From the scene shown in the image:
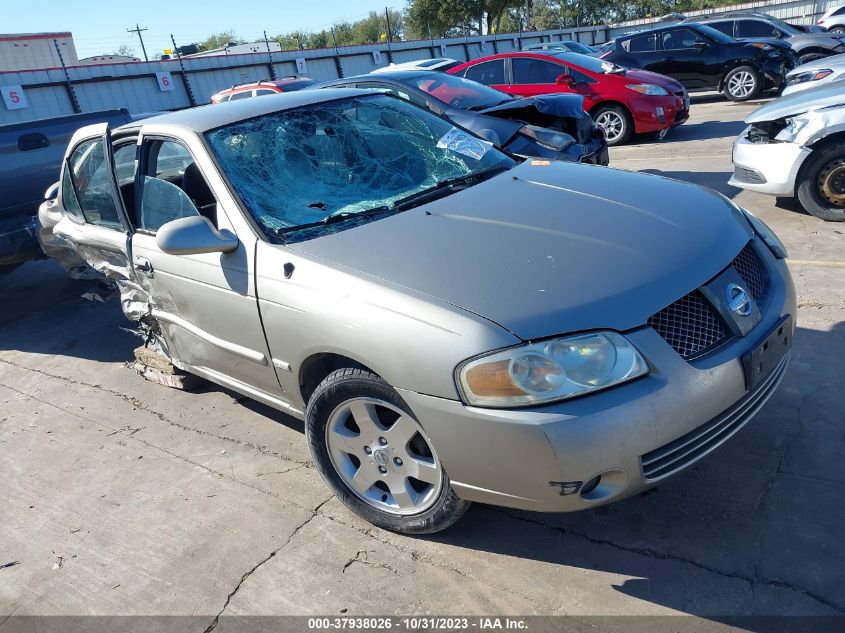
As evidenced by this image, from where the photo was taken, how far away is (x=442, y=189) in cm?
337

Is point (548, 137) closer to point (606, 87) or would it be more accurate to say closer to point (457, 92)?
point (457, 92)

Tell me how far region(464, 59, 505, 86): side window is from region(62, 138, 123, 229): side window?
7.84 m

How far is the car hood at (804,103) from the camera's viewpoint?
5.53m

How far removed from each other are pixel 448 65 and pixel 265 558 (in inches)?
482

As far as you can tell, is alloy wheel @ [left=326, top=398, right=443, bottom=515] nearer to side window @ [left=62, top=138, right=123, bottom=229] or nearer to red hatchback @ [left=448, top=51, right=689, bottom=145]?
side window @ [left=62, top=138, right=123, bottom=229]

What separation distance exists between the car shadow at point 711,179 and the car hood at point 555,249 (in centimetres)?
412

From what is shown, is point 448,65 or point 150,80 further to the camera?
point 150,80

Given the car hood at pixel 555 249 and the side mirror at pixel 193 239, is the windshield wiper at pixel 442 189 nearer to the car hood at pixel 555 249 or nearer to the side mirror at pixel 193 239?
the car hood at pixel 555 249

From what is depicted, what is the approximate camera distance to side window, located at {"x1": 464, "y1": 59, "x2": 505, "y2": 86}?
1110 cm

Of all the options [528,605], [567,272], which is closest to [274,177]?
[567,272]

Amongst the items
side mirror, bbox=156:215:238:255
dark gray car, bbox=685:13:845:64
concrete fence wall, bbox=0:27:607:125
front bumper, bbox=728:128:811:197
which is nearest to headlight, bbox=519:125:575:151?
front bumper, bbox=728:128:811:197

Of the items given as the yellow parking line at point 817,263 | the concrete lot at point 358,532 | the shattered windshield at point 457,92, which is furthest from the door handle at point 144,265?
the shattered windshield at point 457,92

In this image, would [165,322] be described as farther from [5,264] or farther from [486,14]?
[486,14]

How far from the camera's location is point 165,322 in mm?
3861
